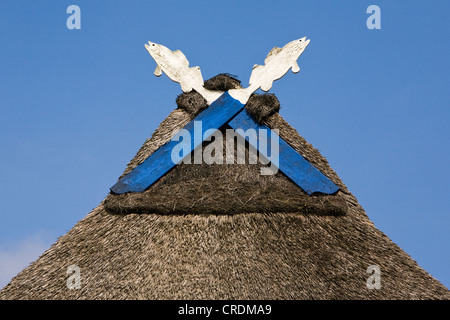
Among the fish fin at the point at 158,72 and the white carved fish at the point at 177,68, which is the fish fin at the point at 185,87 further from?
the fish fin at the point at 158,72

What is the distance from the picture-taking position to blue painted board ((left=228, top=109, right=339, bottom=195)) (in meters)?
6.70

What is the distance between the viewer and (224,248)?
6105 millimetres

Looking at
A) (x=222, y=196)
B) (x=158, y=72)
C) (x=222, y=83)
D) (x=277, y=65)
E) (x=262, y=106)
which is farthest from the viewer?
(x=158, y=72)

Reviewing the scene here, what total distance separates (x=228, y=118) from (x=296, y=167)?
87cm

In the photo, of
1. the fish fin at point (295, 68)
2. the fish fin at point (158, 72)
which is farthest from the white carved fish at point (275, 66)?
the fish fin at point (158, 72)

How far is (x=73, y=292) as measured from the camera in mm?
6066

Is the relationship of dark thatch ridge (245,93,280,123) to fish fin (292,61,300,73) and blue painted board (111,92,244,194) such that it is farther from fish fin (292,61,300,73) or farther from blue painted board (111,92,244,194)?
fish fin (292,61,300,73)

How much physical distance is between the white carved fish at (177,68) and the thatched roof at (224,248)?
79cm

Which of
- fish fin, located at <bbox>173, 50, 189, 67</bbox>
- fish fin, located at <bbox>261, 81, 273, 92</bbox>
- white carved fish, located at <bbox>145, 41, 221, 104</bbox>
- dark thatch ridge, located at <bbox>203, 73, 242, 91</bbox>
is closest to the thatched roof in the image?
fish fin, located at <bbox>261, 81, 273, 92</bbox>

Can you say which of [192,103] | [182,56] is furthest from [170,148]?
[182,56]

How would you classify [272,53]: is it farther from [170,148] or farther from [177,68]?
[170,148]

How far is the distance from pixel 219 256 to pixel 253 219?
1.75 ft
